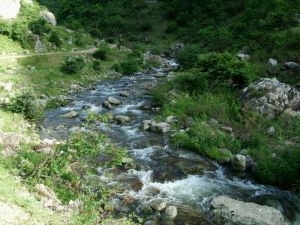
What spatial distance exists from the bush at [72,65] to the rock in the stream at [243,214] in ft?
75.7

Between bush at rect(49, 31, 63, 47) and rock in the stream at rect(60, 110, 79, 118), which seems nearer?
rock in the stream at rect(60, 110, 79, 118)

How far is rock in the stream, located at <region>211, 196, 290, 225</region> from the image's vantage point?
13602 millimetres

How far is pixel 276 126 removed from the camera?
21.8m

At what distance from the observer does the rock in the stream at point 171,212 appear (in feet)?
45.2

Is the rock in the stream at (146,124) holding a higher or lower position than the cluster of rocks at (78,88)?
higher

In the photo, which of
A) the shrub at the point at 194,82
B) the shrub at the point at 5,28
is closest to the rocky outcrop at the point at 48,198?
the shrub at the point at 194,82

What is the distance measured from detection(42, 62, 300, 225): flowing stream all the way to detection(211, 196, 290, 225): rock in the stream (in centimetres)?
45

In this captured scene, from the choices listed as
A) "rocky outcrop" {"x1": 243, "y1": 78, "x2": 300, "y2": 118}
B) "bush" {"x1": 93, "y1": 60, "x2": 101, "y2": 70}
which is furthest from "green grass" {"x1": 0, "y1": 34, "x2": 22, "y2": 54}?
"rocky outcrop" {"x1": 243, "y1": 78, "x2": 300, "y2": 118}

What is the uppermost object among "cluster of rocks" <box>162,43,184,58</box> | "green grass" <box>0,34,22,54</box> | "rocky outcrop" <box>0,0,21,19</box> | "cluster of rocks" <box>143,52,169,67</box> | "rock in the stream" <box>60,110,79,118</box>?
"rocky outcrop" <box>0,0,21,19</box>

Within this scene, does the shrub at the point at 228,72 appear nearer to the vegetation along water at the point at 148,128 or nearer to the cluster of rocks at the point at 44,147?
the vegetation along water at the point at 148,128

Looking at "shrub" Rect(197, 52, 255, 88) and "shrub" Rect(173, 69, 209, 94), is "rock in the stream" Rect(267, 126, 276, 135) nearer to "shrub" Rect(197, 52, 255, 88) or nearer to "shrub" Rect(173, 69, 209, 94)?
"shrub" Rect(197, 52, 255, 88)

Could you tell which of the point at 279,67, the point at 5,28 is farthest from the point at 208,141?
the point at 5,28

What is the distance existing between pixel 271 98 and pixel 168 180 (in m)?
10.4

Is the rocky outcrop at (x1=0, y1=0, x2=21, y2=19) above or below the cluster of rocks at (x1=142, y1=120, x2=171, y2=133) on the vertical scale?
above
